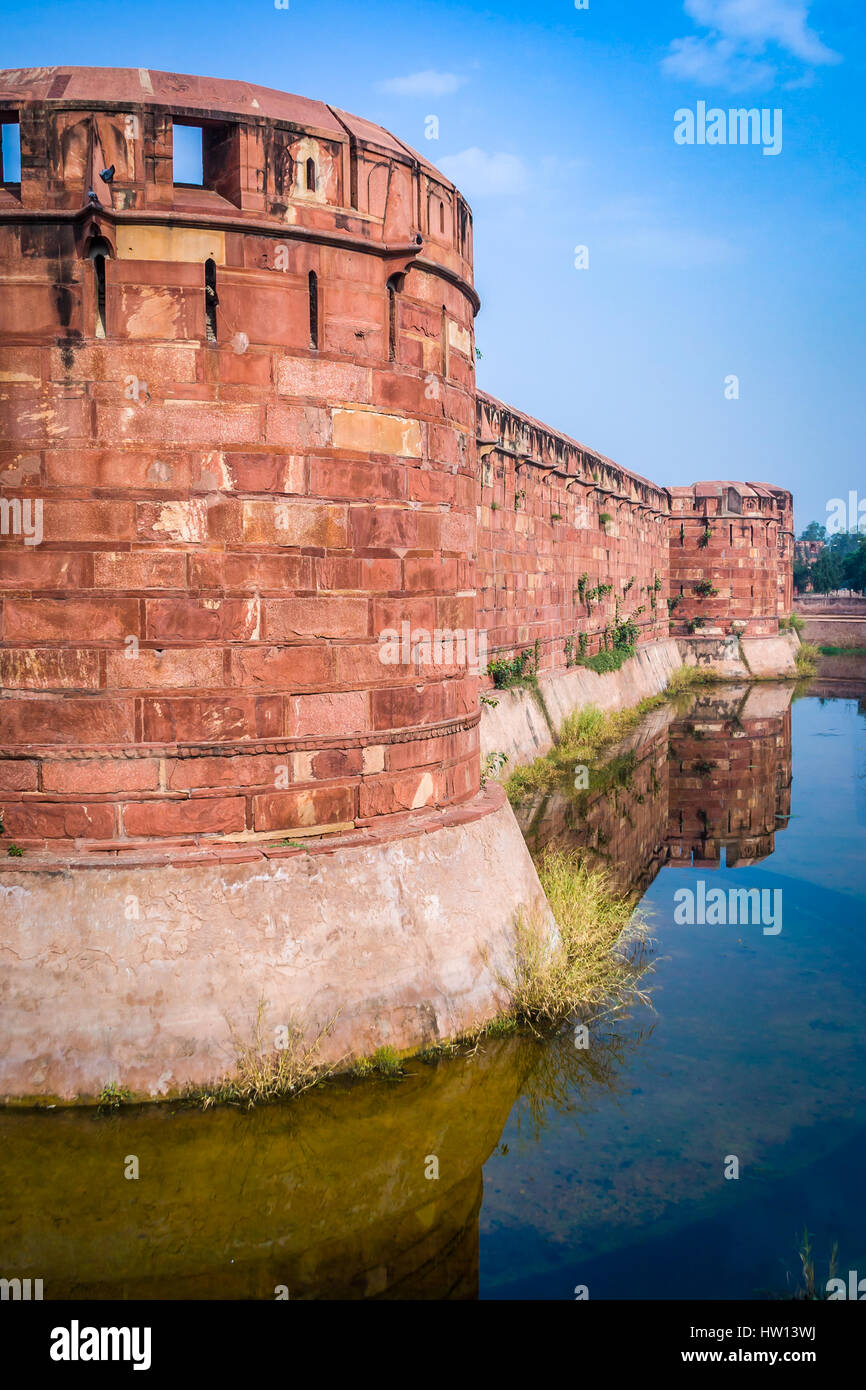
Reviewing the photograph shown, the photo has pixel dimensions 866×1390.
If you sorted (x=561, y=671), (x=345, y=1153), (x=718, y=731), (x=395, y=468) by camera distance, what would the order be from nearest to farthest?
(x=345, y=1153), (x=395, y=468), (x=561, y=671), (x=718, y=731)

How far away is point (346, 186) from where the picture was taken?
235 inches

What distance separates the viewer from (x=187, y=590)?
5.60 m

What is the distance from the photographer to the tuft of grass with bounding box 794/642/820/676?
30.0m

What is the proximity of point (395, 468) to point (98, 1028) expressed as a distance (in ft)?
11.4

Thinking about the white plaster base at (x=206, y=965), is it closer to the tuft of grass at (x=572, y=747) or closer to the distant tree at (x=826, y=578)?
the tuft of grass at (x=572, y=747)

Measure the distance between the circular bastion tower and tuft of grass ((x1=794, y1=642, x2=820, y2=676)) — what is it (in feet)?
85.8

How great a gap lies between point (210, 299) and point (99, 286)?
57 cm

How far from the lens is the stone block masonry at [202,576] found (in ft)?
17.7

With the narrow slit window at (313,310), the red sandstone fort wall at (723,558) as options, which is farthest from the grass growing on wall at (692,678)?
the narrow slit window at (313,310)

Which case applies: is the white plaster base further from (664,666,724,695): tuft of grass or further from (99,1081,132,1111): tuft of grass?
(664,666,724,695): tuft of grass

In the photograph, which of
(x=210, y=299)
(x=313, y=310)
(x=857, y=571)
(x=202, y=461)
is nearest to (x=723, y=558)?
(x=313, y=310)

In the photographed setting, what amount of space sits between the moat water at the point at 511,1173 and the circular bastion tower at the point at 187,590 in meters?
0.44
